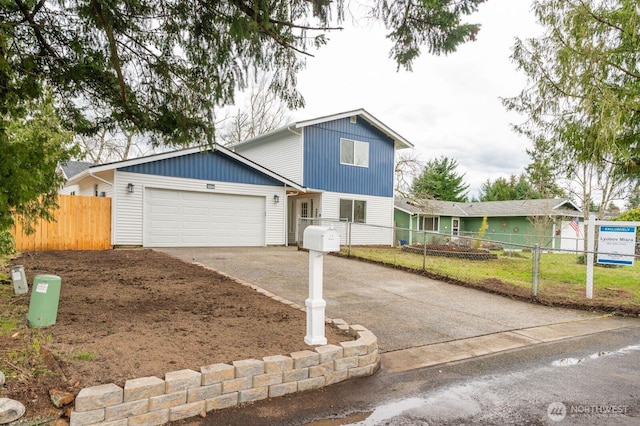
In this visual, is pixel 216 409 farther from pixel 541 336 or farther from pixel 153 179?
pixel 153 179

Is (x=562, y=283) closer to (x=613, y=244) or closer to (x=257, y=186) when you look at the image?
(x=613, y=244)

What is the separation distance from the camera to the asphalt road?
2.68 metres

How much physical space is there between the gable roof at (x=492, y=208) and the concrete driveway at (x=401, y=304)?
52.1 feet

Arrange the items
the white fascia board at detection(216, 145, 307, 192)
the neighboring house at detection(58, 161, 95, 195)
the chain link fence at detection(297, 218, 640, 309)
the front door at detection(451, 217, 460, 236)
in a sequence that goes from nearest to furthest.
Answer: the chain link fence at detection(297, 218, 640, 309), the white fascia board at detection(216, 145, 307, 192), the neighboring house at detection(58, 161, 95, 195), the front door at detection(451, 217, 460, 236)

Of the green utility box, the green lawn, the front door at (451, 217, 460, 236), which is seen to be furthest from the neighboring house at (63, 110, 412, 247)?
the front door at (451, 217, 460, 236)

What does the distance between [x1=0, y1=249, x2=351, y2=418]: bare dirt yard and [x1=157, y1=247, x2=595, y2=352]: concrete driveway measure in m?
0.92

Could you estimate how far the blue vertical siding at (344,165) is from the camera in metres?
16.1

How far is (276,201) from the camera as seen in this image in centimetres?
1491

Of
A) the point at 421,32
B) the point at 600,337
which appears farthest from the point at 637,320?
the point at 421,32

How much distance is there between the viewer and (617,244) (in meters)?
7.07

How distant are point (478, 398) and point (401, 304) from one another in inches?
123

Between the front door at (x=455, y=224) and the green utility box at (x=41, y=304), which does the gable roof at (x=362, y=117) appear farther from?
the green utility box at (x=41, y=304)

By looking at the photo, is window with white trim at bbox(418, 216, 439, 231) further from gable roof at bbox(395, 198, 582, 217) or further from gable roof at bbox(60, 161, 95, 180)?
gable roof at bbox(60, 161, 95, 180)

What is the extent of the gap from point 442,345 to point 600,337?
232cm
